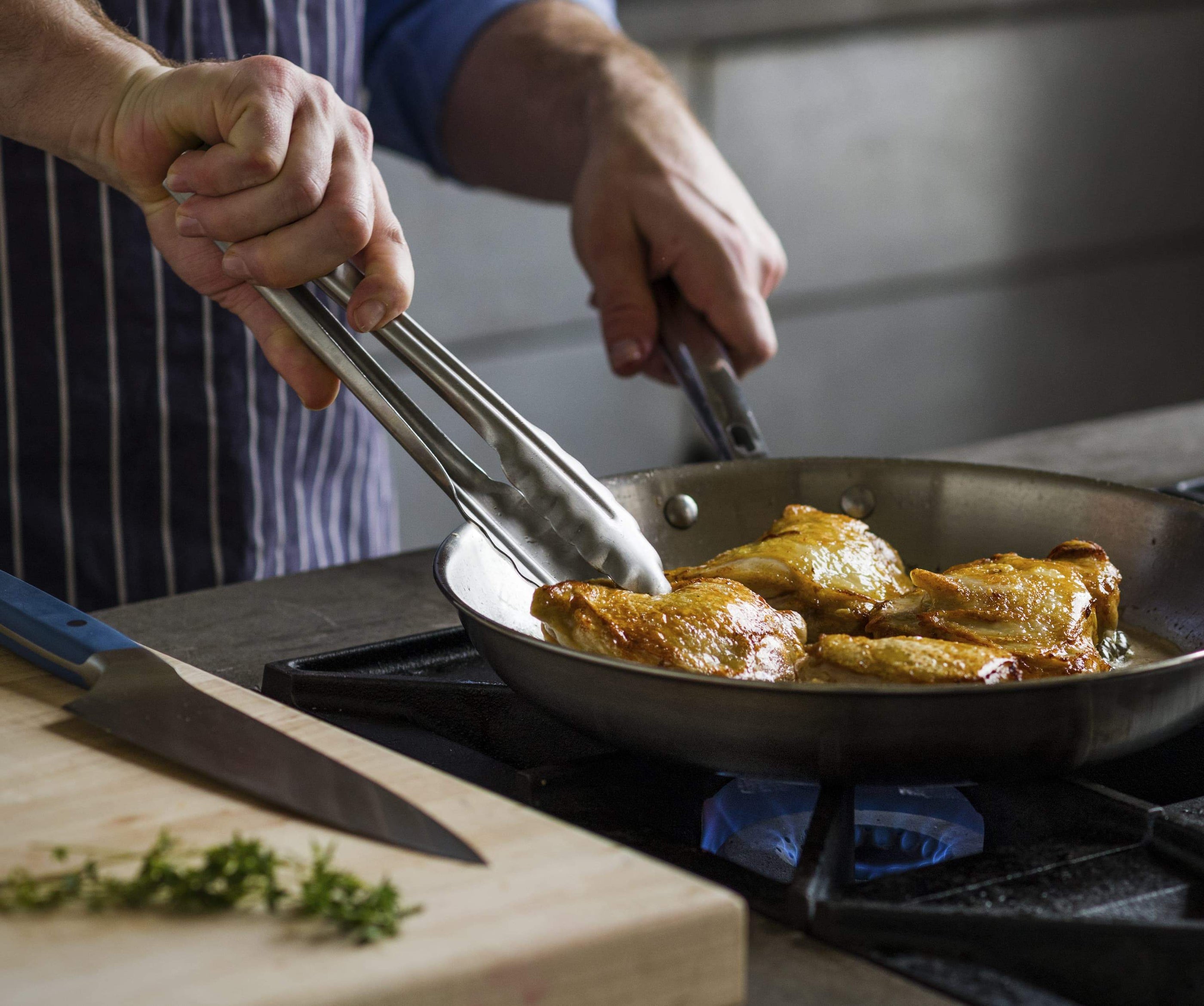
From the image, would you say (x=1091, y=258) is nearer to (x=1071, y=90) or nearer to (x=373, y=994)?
(x=1071, y=90)

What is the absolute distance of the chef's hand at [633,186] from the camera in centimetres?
147

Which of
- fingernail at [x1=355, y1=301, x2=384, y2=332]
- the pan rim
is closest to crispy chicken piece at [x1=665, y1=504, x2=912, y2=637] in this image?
the pan rim

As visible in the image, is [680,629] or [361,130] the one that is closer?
[680,629]

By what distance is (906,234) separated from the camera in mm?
4082

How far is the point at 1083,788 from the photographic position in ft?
2.59

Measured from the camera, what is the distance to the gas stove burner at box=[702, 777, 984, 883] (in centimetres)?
80

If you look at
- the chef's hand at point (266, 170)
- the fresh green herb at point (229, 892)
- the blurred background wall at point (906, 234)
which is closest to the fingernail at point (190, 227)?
the chef's hand at point (266, 170)

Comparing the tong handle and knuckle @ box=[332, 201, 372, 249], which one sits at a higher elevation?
knuckle @ box=[332, 201, 372, 249]

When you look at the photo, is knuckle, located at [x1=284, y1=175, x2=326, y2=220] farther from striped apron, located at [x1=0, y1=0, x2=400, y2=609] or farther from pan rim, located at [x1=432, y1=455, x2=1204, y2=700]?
striped apron, located at [x1=0, y1=0, x2=400, y2=609]

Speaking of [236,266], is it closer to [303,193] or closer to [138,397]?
[303,193]

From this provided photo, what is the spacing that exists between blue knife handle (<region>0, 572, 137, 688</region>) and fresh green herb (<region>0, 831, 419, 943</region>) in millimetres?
222

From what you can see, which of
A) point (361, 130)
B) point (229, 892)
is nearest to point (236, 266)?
point (361, 130)

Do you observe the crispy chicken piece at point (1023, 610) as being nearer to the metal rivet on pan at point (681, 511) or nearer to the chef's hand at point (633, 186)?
the metal rivet on pan at point (681, 511)

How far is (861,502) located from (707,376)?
25cm
